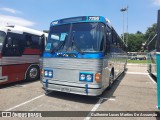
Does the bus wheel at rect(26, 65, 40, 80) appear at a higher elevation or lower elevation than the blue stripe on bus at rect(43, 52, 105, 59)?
lower

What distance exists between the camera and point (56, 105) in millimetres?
5992

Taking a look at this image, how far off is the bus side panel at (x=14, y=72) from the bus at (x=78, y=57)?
2.38 metres

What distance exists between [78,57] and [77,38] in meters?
0.75

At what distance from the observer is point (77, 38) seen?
644 cm

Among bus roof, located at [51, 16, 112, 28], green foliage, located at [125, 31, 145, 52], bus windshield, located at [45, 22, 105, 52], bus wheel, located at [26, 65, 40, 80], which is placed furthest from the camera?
green foliage, located at [125, 31, 145, 52]

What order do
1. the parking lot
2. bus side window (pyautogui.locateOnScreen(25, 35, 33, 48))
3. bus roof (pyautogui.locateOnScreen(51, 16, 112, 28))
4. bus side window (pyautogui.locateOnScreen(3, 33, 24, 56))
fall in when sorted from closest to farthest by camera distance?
1. the parking lot
2. bus roof (pyautogui.locateOnScreen(51, 16, 112, 28))
3. bus side window (pyautogui.locateOnScreen(3, 33, 24, 56))
4. bus side window (pyautogui.locateOnScreen(25, 35, 33, 48))

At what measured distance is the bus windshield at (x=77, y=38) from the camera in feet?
20.1

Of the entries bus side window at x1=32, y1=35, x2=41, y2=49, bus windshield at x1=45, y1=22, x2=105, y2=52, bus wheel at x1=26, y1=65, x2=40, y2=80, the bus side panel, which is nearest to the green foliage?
bus side window at x1=32, y1=35, x2=41, y2=49

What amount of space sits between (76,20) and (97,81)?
2441 mm

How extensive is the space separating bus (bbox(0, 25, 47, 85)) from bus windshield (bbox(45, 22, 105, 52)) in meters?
2.52

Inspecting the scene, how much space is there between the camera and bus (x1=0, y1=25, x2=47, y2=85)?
324 inches

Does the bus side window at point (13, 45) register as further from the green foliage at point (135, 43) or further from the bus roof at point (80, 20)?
the green foliage at point (135, 43)

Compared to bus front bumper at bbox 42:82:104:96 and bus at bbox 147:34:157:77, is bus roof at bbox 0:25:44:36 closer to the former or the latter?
bus front bumper at bbox 42:82:104:96

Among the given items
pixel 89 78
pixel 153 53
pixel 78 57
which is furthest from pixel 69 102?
pixel 153 53
